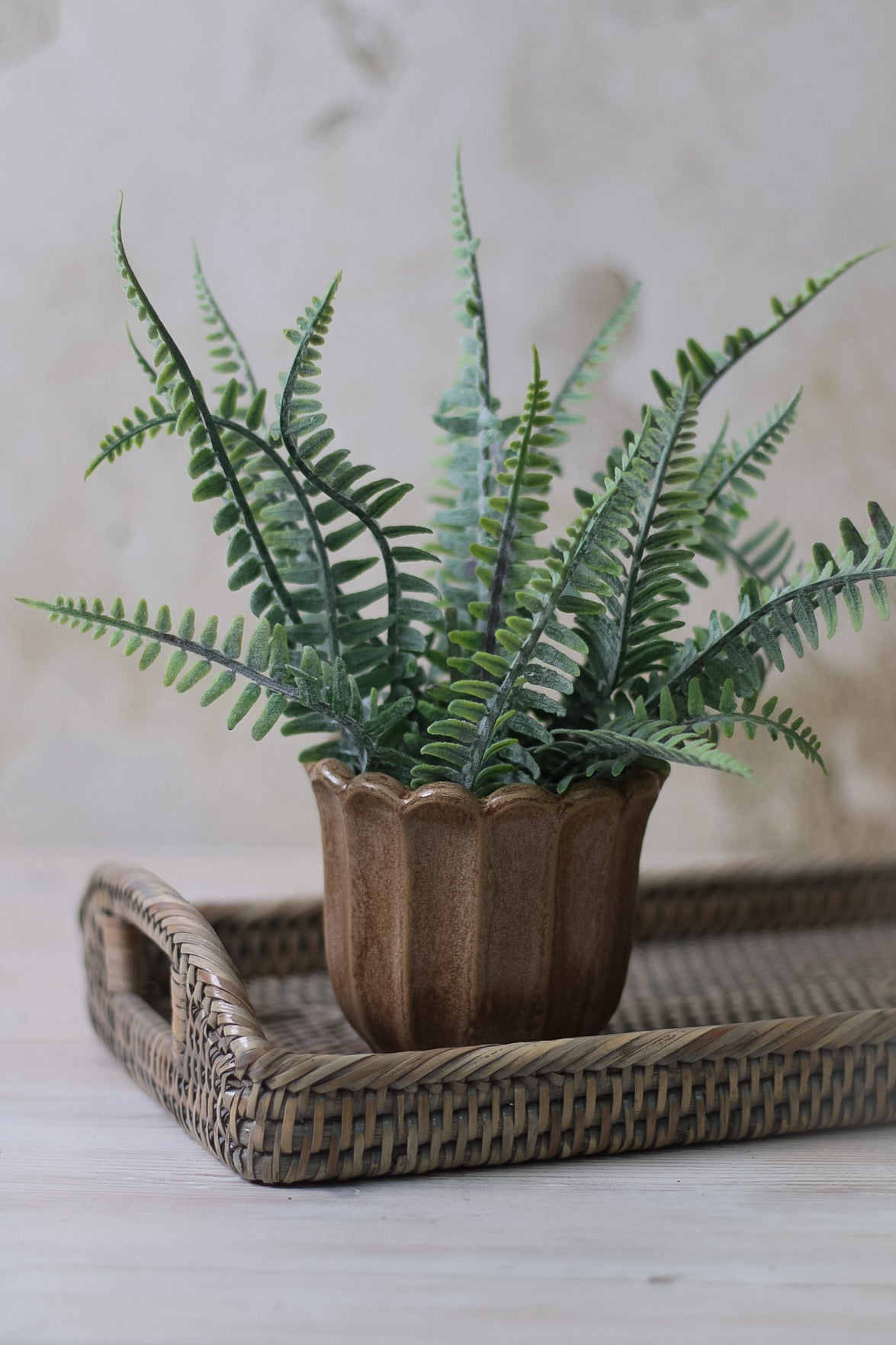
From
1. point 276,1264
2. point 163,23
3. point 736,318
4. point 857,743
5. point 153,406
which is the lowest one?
point 276,1264

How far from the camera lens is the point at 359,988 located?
0.52m

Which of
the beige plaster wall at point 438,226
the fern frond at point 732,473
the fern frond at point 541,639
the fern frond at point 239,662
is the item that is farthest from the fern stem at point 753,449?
the beige plaster wall at point 438,226

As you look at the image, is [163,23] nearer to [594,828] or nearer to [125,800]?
[125,800]

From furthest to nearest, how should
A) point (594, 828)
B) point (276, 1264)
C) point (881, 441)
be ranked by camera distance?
point (881, 441)
point (594, 828)
point (276, 1264)

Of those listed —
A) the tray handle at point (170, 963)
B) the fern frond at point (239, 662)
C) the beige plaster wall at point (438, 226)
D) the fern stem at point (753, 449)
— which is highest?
the beige plaster wall at point (438, 226)

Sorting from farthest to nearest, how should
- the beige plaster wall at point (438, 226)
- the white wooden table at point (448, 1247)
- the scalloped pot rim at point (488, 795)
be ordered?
1. the beige plaster wall at point (438, 226)
2. the scalloped pot rim at point (488, 795)
3. the white wooden table at point (448, 1247)

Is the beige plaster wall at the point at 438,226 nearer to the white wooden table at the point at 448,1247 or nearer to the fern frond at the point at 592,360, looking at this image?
the fern frond at the point at 592,360

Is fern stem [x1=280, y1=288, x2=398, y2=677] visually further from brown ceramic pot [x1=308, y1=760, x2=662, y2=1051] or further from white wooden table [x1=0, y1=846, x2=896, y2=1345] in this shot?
white wooden table [x1=0, y1=846, x2=896, y2=1345]

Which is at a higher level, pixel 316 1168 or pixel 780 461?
pixel 780 461

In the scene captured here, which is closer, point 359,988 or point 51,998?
point 359,988

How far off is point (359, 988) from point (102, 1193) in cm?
13

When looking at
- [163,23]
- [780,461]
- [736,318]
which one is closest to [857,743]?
[780,461]

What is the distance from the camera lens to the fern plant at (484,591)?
1.49 feet

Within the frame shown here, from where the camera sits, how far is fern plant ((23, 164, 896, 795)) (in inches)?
17.8
